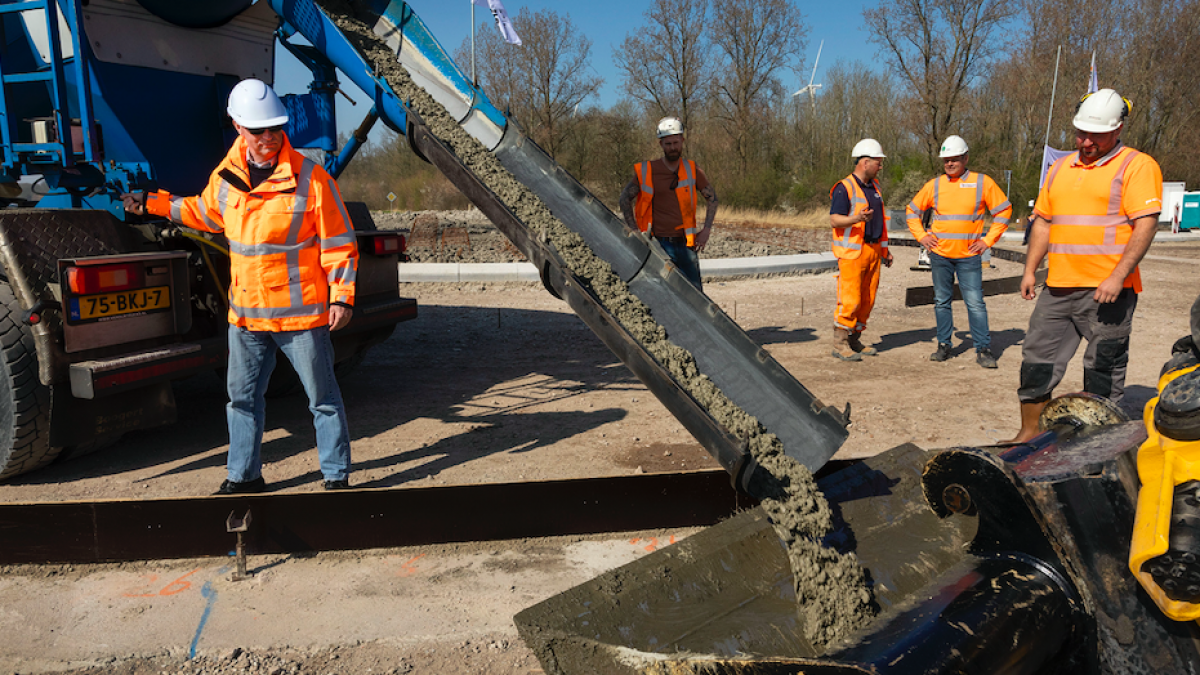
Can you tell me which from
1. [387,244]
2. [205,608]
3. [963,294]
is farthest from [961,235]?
[205,608]

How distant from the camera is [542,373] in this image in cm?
642

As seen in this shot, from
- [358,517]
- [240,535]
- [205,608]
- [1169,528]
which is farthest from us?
[358,517]

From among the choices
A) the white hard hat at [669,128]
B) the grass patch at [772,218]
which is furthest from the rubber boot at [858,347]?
the grass patch at [772,218]

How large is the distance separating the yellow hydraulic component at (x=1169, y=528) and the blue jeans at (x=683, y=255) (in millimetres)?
5166

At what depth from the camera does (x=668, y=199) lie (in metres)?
6.42

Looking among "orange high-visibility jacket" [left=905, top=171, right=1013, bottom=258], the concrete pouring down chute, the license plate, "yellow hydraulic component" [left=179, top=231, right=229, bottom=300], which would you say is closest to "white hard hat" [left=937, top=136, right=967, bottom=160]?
"orange high-visibility jacket" [left=905, top=171, right=1013, bottom=258]

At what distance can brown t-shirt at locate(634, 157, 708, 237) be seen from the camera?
6.43 m

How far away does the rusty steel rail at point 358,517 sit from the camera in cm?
312

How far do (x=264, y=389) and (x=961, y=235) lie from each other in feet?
18.4

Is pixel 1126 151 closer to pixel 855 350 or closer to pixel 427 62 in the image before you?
pixel 855 350

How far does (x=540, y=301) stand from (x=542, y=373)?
3388 millimetres

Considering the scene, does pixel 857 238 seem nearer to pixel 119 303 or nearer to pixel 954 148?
pixel 954 148

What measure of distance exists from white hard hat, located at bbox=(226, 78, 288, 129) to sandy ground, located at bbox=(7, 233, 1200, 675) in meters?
1.81

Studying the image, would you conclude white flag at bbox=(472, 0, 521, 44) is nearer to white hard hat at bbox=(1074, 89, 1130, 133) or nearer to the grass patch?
white hard hat at bbox=(1074, 89, 1130, 133)
